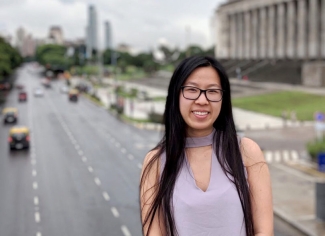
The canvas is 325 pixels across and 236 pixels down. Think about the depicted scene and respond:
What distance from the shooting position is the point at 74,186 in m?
22.5

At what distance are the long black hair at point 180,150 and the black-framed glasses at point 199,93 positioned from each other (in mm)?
51

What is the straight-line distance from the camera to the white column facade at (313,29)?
263ft

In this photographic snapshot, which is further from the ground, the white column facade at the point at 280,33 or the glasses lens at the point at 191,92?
the white column facade at the point at 280,33

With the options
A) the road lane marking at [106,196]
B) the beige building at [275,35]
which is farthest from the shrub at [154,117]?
the beige building at [275,35]

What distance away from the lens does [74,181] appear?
77.4ft

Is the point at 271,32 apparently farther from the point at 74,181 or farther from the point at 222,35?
the point at 74,181

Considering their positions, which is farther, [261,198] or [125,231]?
[125,231]

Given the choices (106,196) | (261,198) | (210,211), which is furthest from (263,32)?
(210,211)

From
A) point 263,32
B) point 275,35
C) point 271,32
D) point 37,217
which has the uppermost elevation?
point 263,32

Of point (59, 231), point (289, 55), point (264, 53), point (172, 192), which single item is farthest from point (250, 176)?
point (264, 53)

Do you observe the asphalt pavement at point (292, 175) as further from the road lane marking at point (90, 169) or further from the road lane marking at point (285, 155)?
the road lane marking at point (90, 169)

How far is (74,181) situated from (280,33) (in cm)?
7071

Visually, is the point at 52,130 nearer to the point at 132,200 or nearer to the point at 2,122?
the point at 2,122

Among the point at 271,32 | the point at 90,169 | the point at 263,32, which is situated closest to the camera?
the point at 90,169
